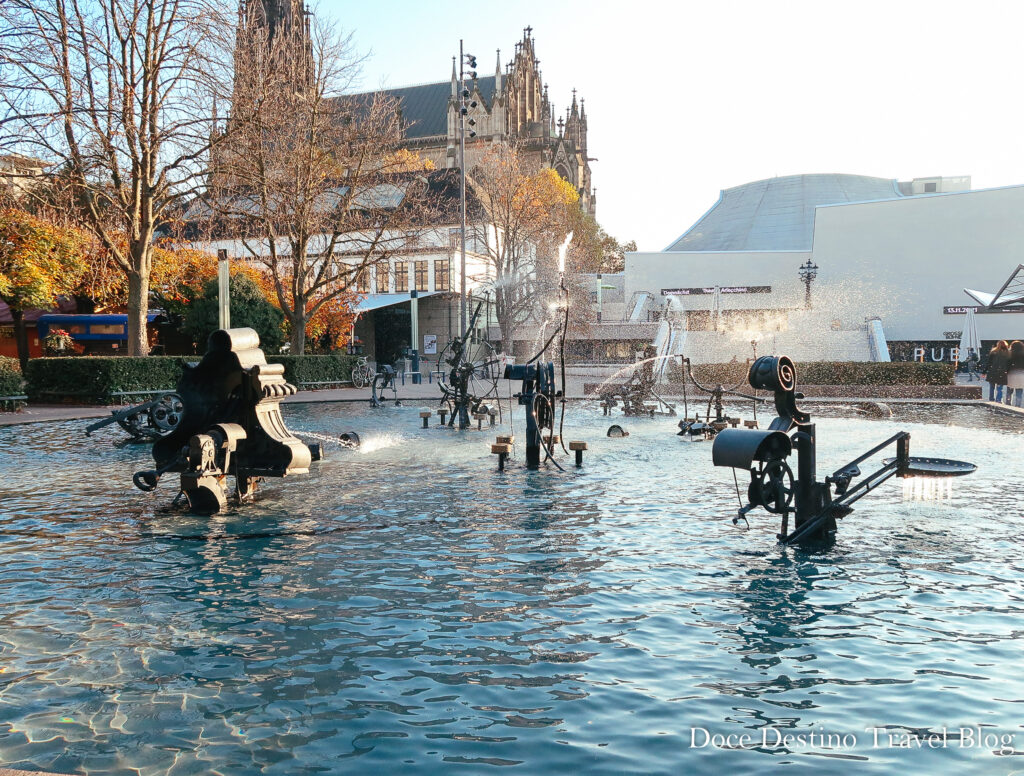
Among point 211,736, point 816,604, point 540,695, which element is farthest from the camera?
point 816,604

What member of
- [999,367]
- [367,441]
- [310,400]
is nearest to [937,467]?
[367,441]

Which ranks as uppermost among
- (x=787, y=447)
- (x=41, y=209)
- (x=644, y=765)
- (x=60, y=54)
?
(x=60, y=54)

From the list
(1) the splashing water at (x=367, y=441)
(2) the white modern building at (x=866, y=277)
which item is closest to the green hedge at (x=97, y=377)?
(1) the splashing water at (x=367, y=441)

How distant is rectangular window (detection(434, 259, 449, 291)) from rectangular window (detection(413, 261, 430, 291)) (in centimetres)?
64

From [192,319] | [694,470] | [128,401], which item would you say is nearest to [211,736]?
[694,470]

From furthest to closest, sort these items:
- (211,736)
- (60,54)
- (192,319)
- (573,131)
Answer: (573,131), (192,319), (60,54), (211,736)

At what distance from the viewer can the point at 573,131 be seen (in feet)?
354

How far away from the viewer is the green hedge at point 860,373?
28.6m

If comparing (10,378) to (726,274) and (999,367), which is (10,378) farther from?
(726,274)

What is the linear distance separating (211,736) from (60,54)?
2473cm

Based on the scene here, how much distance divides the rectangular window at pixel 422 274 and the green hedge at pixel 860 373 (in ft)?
110

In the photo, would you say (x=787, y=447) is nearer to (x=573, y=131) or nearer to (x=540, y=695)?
(x=540, y=695)

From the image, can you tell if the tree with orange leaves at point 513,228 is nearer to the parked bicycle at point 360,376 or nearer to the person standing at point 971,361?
the parked bicycle at point 360,376

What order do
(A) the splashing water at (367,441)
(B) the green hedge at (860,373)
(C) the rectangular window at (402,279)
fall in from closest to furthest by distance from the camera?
(A) the splashing water at (367,441)
(B) the green hedge at (860,373)
(C) the rectangular window at (402,279)
